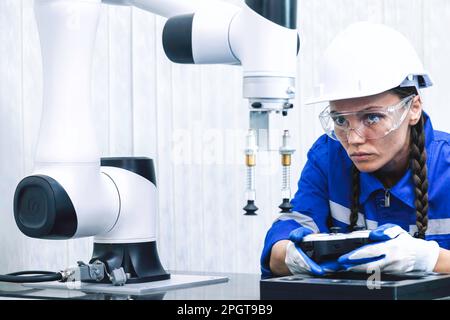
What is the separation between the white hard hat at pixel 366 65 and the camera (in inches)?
72.7

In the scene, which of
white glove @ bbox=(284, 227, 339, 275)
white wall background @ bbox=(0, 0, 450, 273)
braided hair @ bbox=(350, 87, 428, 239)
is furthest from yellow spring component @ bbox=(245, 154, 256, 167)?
white wall background @ bbox=(0, 0, 450, 273)

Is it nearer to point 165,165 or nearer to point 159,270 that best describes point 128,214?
point 159,270

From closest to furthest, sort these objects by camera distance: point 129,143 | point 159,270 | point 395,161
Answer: point 159,270
point 395,161
point 129,143

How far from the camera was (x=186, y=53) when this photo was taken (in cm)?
183

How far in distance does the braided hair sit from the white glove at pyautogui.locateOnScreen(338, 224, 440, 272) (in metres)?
0.19

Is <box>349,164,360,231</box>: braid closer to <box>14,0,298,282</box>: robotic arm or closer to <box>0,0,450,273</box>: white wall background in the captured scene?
<box>14,0,298,282</box>: robotic arm

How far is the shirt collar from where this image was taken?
1.93m

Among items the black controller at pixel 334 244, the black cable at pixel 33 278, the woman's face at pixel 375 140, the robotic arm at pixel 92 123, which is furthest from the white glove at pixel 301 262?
the black cable at pixel 33 278

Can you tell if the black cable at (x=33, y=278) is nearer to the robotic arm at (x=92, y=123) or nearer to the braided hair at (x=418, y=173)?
the robotic arm at (x=92, y=123)

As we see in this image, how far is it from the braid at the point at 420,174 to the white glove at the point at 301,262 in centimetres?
31

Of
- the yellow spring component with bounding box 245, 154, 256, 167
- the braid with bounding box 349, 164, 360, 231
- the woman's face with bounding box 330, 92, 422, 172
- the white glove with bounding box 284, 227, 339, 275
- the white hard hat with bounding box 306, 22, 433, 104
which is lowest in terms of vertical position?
the white glove with bounding box 284, 227, 339, 275
